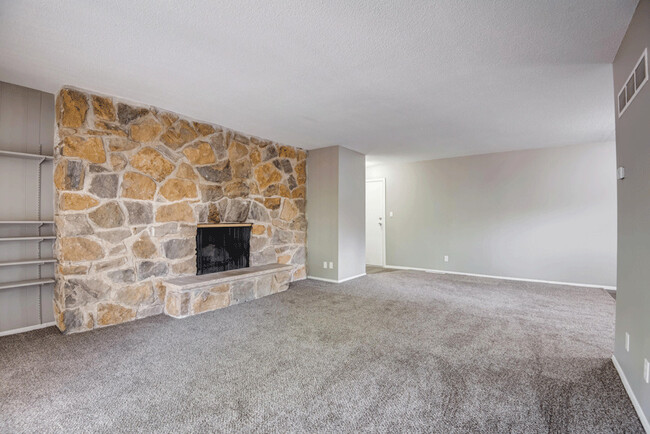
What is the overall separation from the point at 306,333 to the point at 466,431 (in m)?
1.65

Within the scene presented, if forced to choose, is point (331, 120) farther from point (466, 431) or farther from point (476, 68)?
point (466, 431)

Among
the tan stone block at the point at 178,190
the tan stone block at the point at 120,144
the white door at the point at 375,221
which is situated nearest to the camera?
the tan stone block at the point at 120,144

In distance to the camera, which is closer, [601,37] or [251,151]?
[601,37]

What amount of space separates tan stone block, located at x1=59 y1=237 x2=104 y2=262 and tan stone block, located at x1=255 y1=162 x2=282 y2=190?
2.27 meters

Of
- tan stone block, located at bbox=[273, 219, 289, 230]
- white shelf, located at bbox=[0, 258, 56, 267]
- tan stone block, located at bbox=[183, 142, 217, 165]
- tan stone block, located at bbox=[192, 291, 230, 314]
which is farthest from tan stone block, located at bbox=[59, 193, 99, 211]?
tan stone block, located at bbox=[273, 219, 289, 230]

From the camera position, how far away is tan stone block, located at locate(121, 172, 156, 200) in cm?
340

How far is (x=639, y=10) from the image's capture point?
1.81 meters

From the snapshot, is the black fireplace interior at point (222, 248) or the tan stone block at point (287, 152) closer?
the black fireplace interior at point (222, 248)

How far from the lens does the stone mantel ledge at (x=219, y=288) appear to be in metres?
3.52

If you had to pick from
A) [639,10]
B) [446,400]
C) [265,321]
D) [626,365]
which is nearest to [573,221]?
[626,365]

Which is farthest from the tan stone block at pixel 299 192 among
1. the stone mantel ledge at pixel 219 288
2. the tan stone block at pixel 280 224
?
the stone mantel ledge at pixel 219 288

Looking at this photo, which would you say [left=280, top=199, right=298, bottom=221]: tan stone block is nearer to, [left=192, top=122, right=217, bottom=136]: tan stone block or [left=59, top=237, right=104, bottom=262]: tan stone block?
[left=192, top=122, right=217, bottom=136]: tan stone block

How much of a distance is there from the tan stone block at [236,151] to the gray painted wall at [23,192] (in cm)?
191

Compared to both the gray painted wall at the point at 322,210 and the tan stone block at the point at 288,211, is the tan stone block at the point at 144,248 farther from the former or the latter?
the gray painted wall at the point at 322,210
